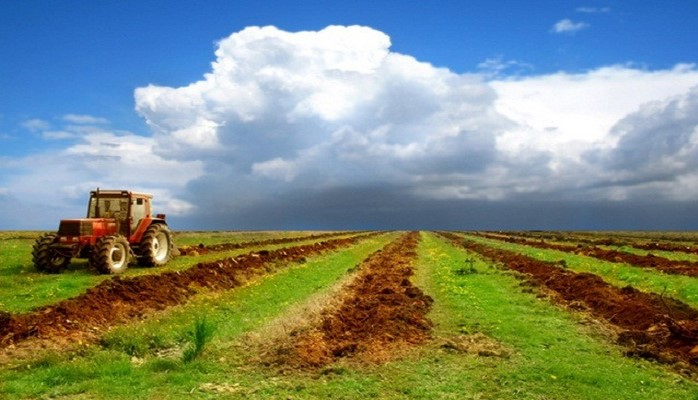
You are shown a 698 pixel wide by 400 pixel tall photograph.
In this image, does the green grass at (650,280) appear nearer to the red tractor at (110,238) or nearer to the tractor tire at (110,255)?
the tractor tire at (110,255)

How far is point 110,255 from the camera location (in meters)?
22.8

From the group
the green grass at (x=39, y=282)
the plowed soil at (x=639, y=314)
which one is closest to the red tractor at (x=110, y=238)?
the green grass at (x=39, y=282)

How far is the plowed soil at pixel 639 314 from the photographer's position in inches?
454

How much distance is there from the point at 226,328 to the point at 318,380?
15.0ft

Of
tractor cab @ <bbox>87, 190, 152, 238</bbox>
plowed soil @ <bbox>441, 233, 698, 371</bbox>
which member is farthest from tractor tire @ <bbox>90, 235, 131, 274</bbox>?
plowed soil @ <bbox>441, 233, 698, 371</bbox>

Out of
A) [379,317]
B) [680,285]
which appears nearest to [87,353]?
[379,317]

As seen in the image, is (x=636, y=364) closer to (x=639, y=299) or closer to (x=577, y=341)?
(x=577, y=341)

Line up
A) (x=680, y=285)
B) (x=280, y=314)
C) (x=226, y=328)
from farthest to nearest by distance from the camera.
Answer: (x=680, y=285)
(x=280, y=314)
(x=226, y=328)

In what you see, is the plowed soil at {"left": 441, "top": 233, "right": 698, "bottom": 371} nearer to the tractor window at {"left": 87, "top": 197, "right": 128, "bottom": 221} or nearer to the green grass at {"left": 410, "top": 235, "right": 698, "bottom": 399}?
the green grass at {"left": 410, "top": 235, "right": 698, "bottom": 399}

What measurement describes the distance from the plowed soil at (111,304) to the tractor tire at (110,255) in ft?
10.1

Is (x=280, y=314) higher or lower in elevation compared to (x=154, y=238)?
lower

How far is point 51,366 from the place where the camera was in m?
10.4

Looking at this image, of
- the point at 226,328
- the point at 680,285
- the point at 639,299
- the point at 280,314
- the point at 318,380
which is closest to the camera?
the point at 318,380

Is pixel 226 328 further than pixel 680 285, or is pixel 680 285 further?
pixel 680 285
